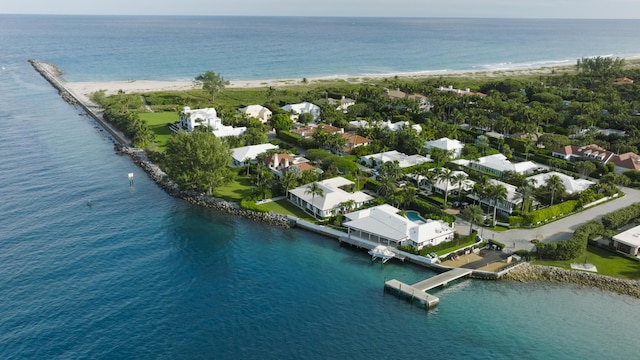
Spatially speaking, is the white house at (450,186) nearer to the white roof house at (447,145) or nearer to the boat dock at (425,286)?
the white roof house at (447,145)

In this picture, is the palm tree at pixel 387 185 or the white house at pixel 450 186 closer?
the palm tree at pixel 387 185

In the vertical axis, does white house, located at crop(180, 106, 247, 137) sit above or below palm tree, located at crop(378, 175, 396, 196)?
above

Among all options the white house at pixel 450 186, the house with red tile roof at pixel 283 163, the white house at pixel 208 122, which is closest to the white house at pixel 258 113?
the white house at pixel 208 122

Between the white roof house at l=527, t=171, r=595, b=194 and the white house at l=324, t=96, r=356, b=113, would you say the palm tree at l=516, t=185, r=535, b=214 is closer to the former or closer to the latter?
the white roof house at l=527, t=171, r=595, b=194

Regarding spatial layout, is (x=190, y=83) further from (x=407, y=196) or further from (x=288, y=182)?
(x=407, y=196)

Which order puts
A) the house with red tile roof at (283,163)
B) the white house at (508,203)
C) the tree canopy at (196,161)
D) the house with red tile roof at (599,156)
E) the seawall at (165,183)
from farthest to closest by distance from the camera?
the house with red tile roof at (599,156) → the house with red tile roof at (283,163) → the tree canopy at (196,161) → the seawall at (165,183) → the white house at (508,203)

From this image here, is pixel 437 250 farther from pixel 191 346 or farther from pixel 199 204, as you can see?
pixel 199 204

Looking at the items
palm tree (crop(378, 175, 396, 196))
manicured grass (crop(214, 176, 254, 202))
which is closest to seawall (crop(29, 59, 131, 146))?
manicured grass (crop(214, 176, 254, 202))
